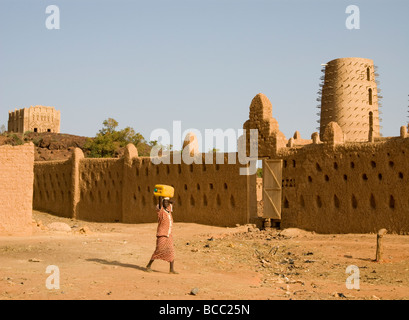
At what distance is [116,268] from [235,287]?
8.88 feet

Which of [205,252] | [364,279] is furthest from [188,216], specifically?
[364,279]

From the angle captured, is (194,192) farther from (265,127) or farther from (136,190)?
(265,127)

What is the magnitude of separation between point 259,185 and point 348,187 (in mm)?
12657

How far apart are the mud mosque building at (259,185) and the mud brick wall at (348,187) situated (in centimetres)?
3

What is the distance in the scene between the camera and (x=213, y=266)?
496 inches

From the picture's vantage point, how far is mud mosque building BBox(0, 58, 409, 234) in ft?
54.2

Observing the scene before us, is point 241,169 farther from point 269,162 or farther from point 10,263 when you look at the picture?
point 10,263

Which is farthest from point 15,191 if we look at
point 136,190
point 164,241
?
point 136,190

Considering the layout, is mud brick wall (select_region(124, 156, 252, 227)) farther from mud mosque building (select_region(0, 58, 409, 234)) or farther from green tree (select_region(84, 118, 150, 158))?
green tree (select_region(84, 118, 150, 158))

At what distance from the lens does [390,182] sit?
16531mm

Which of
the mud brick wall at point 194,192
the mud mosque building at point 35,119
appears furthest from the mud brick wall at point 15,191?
the mud mosque building at point 35,119

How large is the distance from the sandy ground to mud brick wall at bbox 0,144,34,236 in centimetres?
84

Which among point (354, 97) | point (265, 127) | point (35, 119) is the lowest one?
point (265, 127)

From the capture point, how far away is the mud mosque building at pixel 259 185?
54.2 feet
